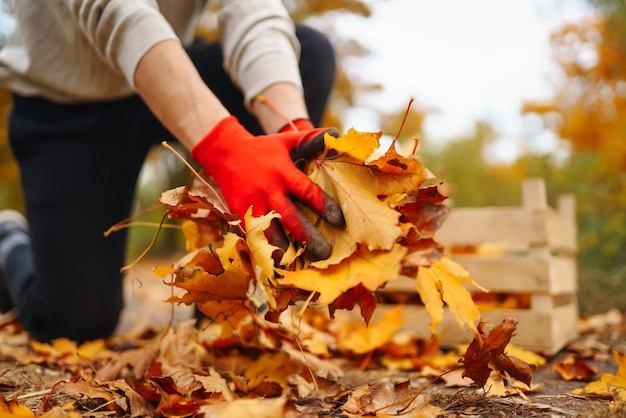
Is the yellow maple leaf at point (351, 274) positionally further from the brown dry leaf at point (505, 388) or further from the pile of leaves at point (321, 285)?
the brown dry leaf at point (505, 388)

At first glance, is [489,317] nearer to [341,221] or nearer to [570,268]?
[570,268]

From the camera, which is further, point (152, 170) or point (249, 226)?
point (152, 170)

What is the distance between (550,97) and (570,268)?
245 inches

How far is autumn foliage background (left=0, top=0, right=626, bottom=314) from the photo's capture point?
270cm

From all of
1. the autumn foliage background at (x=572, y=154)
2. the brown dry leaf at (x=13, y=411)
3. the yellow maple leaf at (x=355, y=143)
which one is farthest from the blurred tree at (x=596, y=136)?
the brown dry leaf at (x=13, y=411)

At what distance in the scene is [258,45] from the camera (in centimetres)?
136

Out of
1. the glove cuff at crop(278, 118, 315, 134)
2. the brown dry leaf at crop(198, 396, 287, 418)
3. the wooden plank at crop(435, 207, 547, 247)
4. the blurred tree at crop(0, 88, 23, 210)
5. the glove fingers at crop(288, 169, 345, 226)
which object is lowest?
the blurred tree at crop(0, 88, 23, 210)

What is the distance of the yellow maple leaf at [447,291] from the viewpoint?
80 centimetres

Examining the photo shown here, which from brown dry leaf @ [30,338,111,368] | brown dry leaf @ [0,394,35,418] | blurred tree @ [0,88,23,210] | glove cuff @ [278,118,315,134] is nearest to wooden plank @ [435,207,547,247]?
glove cuff @ [278,118,315,134]

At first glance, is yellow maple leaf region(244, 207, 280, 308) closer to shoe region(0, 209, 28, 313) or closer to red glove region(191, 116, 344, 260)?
red glove region(191, 116, 344, 260)

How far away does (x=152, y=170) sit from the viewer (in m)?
9.48

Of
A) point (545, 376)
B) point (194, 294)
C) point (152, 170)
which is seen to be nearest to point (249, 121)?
point (194, 294)

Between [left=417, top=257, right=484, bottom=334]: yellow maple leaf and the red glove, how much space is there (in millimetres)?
164

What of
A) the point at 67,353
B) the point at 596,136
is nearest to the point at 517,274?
the point at 67,353
